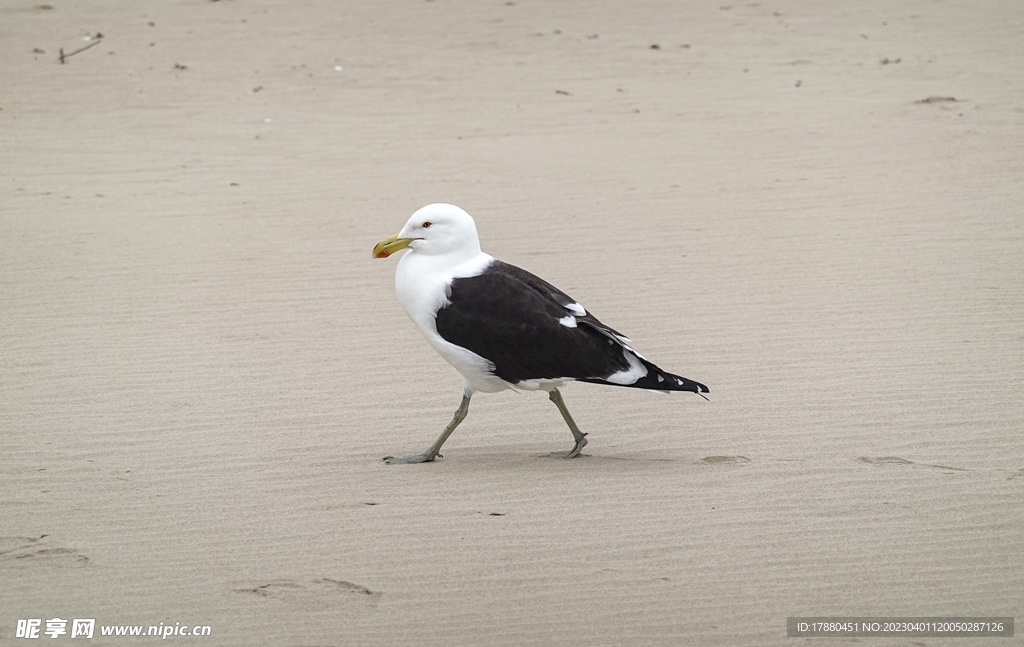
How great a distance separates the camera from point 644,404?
7004 millimetres

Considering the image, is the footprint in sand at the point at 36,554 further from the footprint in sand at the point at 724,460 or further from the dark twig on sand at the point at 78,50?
the dark twig on sand at the point at 78,50

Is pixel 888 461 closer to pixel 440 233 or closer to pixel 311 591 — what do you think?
pixel 440 233

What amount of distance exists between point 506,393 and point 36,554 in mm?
3399

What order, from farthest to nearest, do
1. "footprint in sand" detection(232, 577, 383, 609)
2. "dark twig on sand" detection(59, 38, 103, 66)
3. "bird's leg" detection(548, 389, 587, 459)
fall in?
1. "dark twig on sand" detection(59, 38, 103, 66)
2. "bird's leg" detection(548, 389, 587, 459)
3. "footprint in sand" detection(232, 577, 383, 609)

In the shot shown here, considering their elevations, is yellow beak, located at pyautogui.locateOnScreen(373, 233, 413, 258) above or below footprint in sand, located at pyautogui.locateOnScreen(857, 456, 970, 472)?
above

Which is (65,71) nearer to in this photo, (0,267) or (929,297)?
(0,267)

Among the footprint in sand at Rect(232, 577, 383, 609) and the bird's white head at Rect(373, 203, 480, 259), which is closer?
the footprint in sand at Rect(232, 577, 383, 609)

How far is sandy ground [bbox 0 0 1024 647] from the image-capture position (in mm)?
Result: 4602

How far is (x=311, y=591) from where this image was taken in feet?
14.6

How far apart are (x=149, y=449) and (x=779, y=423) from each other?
138 inches

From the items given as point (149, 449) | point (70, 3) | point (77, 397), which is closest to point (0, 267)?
point (77, 397)

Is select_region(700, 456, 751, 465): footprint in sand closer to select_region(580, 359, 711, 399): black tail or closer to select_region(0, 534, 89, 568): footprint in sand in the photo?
select_region(580, 359, 711, 399): black tail

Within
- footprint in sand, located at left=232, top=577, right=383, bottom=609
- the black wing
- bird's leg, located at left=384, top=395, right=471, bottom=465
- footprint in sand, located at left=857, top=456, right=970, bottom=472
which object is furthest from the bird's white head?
footprint in sand, located at left=857, top=456, right=970, bottom=472

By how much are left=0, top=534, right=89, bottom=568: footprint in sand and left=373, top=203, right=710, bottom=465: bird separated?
1.90 meters
